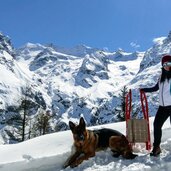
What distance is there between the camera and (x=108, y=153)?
10.9 m

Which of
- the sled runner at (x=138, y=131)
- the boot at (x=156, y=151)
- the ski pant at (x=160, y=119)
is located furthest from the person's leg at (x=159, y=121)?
the sled runner at (x=138, y=131)

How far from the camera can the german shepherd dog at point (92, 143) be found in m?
10.1

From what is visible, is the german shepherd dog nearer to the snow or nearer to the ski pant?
the snow

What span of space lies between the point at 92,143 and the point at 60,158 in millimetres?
1326

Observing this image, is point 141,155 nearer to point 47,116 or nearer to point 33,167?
point 33,167

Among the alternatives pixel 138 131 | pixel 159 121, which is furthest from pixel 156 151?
pixel 138 131

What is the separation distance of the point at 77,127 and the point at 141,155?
166 centimetres

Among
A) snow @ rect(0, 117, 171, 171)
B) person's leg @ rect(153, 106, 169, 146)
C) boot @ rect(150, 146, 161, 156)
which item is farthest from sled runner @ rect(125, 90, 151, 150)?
boot @ rect(150, 146, 161, 156)

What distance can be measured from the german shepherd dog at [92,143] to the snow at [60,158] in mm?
146

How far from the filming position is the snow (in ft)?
32.2

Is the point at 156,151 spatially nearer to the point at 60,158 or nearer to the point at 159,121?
the point at 159,121

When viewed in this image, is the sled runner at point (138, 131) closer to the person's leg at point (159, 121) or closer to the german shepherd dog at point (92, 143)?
the german shepherd dog at point (92, 143)

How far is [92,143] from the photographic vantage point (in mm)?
10625

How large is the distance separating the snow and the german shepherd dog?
0.48 ft
